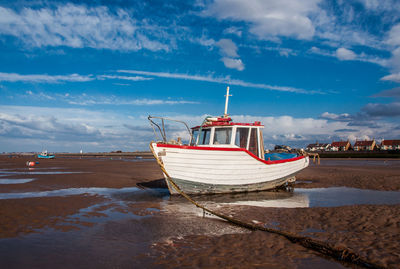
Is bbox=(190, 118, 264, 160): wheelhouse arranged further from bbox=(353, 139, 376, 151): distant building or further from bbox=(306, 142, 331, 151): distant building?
bbox=(306, 142, 331, 151): distant building

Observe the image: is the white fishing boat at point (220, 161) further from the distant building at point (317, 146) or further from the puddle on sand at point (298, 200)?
the distant building at point (317, 146)

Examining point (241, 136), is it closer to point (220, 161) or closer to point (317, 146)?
point (220, 161)

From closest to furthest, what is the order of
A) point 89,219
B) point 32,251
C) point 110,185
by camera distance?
point 32,251 → point 89,219 → point 110,185

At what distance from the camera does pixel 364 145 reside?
4776 inches

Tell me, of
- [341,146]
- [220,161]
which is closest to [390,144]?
[341,146]

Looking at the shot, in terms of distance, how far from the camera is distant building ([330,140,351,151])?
120m

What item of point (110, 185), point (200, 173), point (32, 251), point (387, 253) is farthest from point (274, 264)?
point (110, 185)

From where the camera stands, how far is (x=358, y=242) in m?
6.08

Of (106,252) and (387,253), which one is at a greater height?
(387,253)

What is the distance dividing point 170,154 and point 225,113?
474 centimetres

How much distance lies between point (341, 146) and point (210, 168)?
127 metres

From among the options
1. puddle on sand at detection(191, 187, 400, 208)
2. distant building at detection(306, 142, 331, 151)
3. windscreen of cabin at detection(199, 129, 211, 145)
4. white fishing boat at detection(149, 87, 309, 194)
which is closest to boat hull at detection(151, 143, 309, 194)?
white fishing boat at detection(149, 87, 309, 194)

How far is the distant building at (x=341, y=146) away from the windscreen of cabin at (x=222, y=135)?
404ft

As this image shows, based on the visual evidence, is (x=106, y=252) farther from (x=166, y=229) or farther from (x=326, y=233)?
(x=326, y=233)
